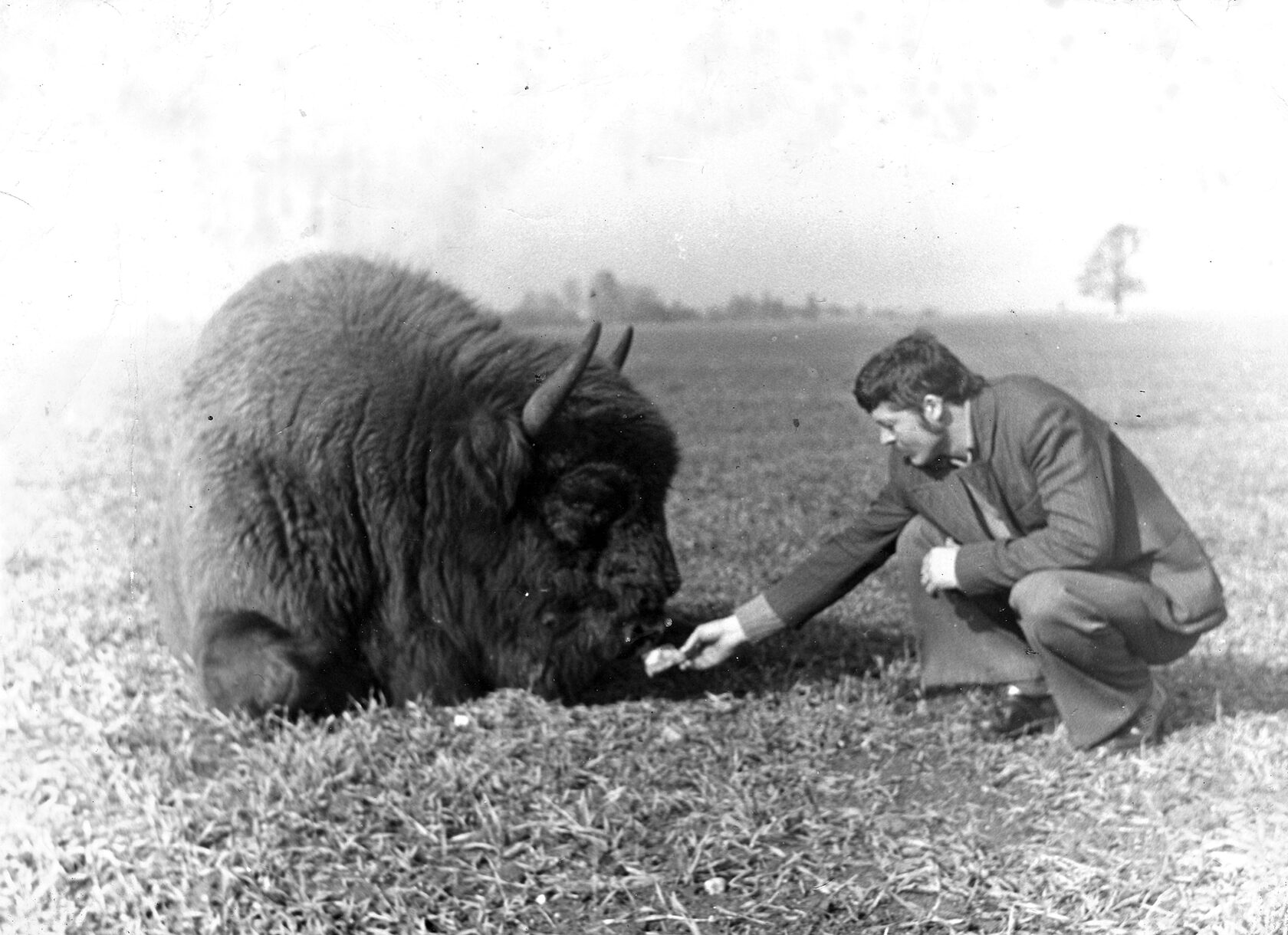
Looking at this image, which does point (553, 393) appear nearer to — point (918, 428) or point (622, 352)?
point (622, 352)

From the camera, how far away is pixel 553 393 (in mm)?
4262

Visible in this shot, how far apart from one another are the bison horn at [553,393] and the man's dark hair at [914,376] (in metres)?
0.91

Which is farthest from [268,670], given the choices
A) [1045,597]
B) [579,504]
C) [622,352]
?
[1045,597]

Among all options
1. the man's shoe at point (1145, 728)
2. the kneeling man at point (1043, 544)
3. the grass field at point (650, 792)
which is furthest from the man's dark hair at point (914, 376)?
the man's shoe at point (1145, 728)

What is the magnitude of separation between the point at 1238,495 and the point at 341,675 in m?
5.23

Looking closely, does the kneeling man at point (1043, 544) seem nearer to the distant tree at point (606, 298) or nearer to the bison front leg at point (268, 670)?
the distant tree at point (606, 298)

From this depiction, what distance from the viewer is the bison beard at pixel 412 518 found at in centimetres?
434

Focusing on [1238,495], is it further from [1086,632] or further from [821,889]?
[821,889]

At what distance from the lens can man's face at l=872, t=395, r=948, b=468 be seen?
13.7ft

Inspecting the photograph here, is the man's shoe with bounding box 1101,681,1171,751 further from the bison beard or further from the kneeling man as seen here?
the bison beard

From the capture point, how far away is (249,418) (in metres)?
4.46

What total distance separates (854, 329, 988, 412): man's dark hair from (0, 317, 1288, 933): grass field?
50 centimetres

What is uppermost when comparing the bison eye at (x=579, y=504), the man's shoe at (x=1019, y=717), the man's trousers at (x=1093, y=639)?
the bison eye at (x=579, y=504)

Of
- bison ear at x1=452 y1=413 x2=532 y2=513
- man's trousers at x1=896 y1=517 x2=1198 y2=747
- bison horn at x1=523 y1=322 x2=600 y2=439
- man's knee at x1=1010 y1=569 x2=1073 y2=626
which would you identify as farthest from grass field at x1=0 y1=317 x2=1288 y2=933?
bison horn at x1=523 y1=322 x2=600 y2=439
